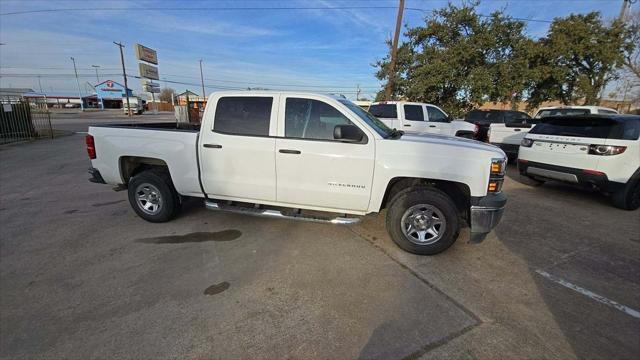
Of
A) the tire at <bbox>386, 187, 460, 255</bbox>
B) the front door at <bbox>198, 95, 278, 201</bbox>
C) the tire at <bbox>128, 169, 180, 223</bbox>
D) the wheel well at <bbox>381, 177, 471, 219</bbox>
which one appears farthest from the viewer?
the tire at <bbox>128, 169, 180, 223</bbox>

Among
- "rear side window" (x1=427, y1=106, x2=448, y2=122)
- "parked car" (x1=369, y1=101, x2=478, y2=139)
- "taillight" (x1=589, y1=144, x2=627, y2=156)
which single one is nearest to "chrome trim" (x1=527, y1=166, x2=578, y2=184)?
"taillight" (x1=589, y1=144, x2=627, y2=156)

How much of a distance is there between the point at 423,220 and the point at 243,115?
8.82 ft

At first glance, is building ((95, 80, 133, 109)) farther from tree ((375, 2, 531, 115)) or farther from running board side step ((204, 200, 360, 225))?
running board side step ((204, 200, 360, 225))

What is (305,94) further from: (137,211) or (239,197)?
(137,211)

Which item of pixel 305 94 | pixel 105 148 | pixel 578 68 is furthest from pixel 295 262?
pixel 578 68

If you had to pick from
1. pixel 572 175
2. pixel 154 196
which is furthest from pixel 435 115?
pixel 154 196

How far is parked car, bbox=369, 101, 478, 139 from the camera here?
10008mm

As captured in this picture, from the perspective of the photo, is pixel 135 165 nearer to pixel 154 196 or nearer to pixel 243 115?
pixel 154 196

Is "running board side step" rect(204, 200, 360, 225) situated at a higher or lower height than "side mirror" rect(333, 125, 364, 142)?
lower

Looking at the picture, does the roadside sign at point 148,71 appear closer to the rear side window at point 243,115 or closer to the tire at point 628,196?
the rear side window at point 243,115

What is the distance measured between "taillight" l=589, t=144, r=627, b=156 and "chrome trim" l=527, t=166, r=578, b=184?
0.52 meters

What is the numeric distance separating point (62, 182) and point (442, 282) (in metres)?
8.31

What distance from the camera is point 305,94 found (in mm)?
3809

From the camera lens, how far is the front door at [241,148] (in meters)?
3.83
